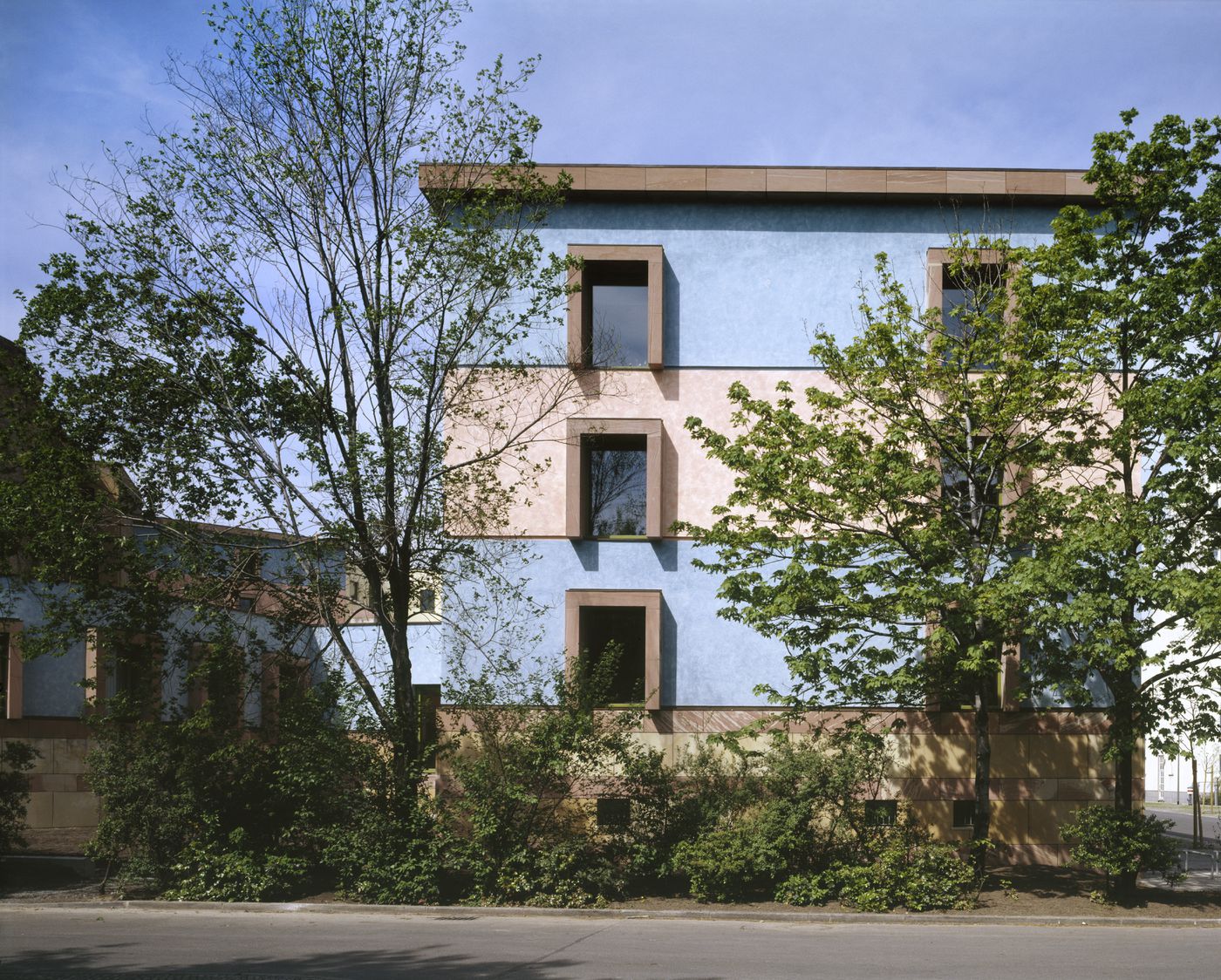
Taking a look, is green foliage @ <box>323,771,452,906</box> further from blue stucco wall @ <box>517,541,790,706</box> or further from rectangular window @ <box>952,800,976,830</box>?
rectangular window @ <box>952,800,976,830</box>

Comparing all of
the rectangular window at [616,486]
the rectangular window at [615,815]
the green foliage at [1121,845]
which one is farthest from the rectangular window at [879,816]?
the rectangular window at [616,486]

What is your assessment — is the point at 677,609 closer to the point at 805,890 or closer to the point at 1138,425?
the point at 805,890

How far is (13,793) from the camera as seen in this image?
→ 1955 centimetres

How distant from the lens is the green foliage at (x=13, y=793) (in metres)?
19.4

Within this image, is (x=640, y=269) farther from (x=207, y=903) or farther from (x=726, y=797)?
(x=207, y=903)

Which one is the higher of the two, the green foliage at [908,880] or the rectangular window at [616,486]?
the rectangular window at [616,486]

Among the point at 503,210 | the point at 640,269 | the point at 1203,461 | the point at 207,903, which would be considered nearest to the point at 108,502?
the point at 207,903

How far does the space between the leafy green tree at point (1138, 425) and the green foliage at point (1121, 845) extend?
38.6 inches

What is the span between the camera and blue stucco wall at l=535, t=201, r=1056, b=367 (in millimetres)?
22625

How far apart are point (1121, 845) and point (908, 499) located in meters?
6.18

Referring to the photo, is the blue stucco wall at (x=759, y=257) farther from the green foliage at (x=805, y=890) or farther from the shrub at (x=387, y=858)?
the shrub at (x=387, y=858)

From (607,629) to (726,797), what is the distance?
178 inches

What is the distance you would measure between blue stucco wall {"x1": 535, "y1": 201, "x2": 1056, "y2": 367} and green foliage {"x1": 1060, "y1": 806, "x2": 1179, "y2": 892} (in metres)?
9.70

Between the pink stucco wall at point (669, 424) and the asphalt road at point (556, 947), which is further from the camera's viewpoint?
the pink stucco wall at point (669, 424)
